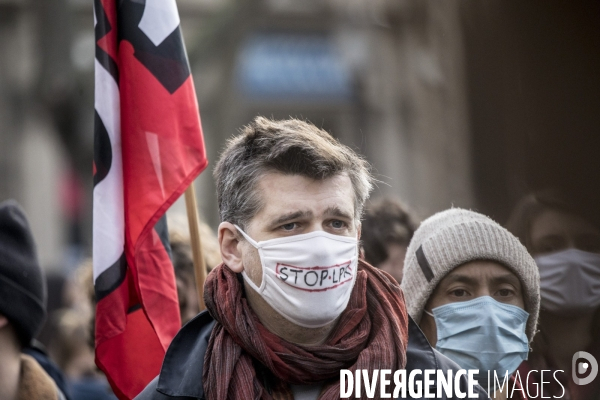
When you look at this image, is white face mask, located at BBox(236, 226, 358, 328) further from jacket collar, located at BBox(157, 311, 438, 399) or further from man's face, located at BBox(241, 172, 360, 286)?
jacket collar, located at BBox(157, 311, 438, 399)

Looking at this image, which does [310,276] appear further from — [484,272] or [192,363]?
[484,272]

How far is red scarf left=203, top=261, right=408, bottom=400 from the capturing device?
2.62 metres

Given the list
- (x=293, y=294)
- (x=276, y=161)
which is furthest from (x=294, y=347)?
(x=276, y=161)

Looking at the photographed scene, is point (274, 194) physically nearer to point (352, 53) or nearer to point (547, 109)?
point (547, 109)

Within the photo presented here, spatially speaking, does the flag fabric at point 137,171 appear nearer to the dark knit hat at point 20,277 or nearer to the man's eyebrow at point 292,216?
the dark knit hat at point 20,277

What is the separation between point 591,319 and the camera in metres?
3.17

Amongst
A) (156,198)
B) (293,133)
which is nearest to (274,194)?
(293,133)

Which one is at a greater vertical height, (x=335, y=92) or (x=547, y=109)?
(x=335, y=92)

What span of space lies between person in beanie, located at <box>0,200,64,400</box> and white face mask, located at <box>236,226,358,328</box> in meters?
1.22

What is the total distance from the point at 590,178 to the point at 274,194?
4.48 feet

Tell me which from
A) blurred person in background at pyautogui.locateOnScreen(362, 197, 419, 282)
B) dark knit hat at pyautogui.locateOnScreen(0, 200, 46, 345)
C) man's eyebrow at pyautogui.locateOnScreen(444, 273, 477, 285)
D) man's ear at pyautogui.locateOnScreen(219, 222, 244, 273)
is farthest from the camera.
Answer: blurred person in background at pyautogui.locateOnScreen(362, 197, 419, 282)

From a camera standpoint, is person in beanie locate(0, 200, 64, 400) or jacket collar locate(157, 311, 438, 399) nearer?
jacket collar locate(157, 311, 438, 399)

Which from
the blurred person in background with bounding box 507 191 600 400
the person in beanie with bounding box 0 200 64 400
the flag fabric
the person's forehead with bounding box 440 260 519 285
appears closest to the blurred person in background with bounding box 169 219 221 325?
the flag fabric

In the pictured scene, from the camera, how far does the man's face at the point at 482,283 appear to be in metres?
3.06
